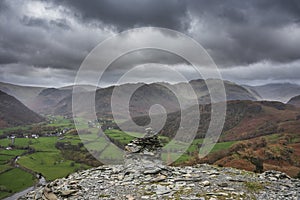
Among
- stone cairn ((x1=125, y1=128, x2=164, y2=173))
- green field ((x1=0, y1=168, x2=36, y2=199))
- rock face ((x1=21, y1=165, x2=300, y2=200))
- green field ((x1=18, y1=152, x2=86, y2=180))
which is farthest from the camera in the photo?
green field ((x1=18, y1=152, x2=86, y2=180))

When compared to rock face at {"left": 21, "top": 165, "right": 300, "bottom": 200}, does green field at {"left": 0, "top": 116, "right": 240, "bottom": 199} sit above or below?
below

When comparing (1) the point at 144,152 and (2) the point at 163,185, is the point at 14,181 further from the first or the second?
(2) the point at 163,185

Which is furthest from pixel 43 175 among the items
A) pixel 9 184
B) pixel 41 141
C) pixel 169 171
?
Result: pixel 169 171

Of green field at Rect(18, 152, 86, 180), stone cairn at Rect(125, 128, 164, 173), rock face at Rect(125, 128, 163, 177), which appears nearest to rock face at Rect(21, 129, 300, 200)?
rock face at Rect(125, 128, 163, 177)

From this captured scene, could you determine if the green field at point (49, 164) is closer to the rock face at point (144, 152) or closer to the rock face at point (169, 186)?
the rock face at point (144, 152)

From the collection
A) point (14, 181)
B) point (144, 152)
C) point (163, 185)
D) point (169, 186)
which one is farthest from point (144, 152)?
point (14, 181)

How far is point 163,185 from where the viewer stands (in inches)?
607

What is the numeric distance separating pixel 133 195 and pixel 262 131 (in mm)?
148343

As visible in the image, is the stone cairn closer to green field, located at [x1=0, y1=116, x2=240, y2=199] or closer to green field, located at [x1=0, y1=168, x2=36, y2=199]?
green field, located at [x1=0, y1=116, x2=240, y2=199]

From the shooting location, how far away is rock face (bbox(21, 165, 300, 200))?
13.8m

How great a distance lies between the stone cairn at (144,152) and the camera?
20453mm

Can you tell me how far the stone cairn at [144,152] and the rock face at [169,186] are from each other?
2.04 metres

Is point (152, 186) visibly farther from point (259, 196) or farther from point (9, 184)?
point (9, 184)

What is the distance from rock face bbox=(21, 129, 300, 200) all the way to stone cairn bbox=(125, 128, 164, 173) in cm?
85
